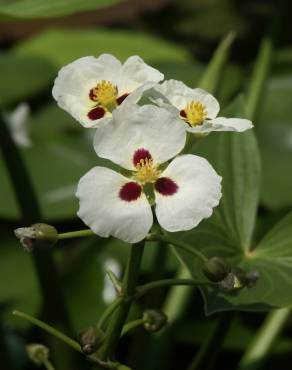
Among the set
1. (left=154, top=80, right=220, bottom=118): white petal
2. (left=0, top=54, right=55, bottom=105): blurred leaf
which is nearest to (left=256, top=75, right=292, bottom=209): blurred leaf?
(left=0, top=54, right=55, bottom=105): blurred leaf

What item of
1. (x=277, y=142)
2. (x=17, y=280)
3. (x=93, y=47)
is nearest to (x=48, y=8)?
(x=17, y=280)

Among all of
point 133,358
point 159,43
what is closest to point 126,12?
point 159,43

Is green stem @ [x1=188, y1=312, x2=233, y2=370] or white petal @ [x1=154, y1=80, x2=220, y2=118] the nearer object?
white petal @ [x1=154, y1=80, x2=220, y2=118]

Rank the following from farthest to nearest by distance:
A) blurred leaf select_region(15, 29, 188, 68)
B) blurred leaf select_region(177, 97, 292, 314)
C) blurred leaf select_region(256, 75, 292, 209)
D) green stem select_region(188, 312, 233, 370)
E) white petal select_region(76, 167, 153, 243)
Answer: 1. blurred leaf select_region(15, 29, 188, 68)
2. blurred leaf select_region(256, 75, 292, 209)
3. green stem select_region(188, 312, 233, 370)
4. blurred leaf select_region(177, 97, 292, 314)
5. white petal select_region(76, 167, 153, 243)

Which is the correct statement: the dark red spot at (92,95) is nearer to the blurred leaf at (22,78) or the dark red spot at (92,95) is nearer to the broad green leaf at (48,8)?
the broad green leaf at (48,8)

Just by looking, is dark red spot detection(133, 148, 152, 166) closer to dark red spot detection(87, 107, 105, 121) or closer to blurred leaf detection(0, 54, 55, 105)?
dark red spot detection(87, 107, 105, 121)

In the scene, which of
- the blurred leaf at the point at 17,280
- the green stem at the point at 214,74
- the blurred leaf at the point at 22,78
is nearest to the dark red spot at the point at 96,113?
the green stem at the point at 214,74
